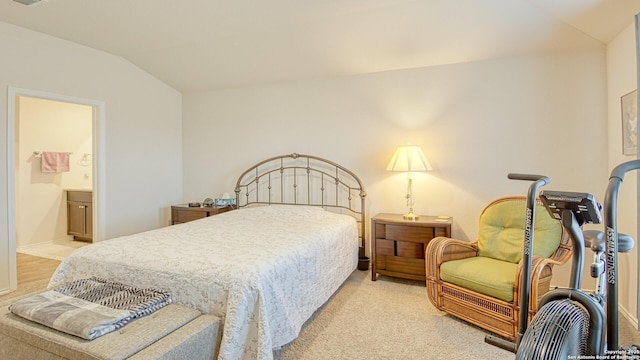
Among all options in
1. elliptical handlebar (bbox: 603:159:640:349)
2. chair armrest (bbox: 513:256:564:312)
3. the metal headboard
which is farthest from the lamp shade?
elliptical handlebar (bbox: 603:159:640:349)

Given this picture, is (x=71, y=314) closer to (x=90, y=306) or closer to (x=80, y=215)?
(x=90, y=306)

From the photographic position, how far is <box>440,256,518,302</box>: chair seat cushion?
2297mm

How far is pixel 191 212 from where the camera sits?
4492 millimetres

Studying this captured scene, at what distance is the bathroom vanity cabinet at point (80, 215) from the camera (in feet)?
17.7

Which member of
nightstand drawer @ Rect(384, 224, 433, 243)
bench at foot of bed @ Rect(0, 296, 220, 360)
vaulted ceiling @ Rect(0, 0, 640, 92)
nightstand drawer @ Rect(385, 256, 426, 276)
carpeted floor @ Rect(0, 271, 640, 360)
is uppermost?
vaulted ceiling @ Rect(0, 0, 640, 92)

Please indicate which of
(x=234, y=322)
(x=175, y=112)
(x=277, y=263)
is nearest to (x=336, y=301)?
(x=277, y=263)

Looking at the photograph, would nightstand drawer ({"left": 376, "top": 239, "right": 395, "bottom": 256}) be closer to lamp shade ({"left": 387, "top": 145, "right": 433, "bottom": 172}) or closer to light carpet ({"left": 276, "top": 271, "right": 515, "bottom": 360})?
light carpet ({"left": 276, "top": 271, "right": 515, "bottom": 360})

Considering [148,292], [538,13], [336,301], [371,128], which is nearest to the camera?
[148,292]

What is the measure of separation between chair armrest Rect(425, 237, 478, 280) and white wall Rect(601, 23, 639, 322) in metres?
1.16

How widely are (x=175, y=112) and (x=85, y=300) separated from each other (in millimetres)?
3781

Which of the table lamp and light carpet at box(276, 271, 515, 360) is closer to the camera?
light carpet at box(276, 271, 515, 360)

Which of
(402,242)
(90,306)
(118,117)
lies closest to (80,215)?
(118,117)

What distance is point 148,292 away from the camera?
6.31 feet

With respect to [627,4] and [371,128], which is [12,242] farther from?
[627,4]
